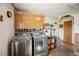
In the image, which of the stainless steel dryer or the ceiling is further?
the stainless steel dryer

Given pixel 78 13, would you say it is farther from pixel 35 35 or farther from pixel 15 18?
pixel 15 18

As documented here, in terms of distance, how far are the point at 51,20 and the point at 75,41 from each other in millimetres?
514

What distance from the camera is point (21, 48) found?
1.45 m

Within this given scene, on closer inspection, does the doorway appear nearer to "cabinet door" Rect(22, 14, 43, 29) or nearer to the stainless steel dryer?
the stainless steel dryer

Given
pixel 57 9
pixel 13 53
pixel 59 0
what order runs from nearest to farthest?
pixel 59 0 → pixel 13 53 → pixel 57 9

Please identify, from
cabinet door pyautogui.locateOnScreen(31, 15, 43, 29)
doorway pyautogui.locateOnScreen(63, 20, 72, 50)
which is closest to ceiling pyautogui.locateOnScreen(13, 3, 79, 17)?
cabinet door pyautogui.locateOnScreen(31, 15, 43, 29)

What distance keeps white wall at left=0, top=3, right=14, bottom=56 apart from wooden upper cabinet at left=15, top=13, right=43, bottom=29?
9 cm

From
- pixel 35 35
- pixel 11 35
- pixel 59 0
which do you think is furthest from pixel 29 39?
pixel 59 0

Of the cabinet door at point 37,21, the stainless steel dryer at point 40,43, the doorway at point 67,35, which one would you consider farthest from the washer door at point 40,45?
the doorway at point 67,35

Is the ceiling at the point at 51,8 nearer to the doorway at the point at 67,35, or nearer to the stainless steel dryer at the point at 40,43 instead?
the doorway at the point at 67,35

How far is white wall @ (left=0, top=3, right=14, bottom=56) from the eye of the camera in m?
1.24

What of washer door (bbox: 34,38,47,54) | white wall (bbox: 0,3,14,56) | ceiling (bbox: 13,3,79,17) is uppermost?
ceiling (bbox: 13,3,79,17)

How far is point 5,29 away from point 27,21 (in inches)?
13.8

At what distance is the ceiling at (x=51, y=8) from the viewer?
1.32 metres
